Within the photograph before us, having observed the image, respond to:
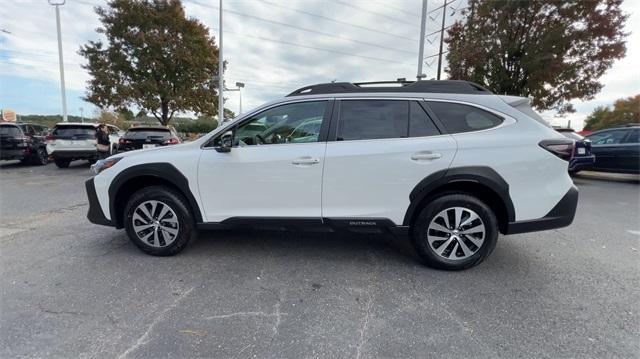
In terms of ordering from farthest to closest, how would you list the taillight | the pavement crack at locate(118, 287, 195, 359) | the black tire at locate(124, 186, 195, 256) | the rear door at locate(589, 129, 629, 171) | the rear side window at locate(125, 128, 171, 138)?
the rear side window at locate(125, 128, 171, 138) → the rear door at locate(589, 129, 629, 171) → the black tire at locate(124, 186, 195, 256) → the taillight → the pavement crack at locate(118, 287, 195, 359)

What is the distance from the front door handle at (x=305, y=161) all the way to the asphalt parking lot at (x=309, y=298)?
3.61ft

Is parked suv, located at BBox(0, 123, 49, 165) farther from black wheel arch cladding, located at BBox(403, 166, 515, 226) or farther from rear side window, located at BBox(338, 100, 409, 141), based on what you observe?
black wheel arch cladding, located at BBox(403, 166, 515, 226)

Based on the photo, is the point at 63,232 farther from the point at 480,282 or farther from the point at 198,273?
the point at 480,282

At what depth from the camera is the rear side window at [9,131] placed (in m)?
10.1

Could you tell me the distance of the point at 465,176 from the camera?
115 inches

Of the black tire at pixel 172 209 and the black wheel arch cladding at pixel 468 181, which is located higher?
the black wheel arch cladding at pixel 468 181

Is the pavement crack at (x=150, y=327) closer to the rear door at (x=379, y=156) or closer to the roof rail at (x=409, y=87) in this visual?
the rear door at (x=379, y=156)

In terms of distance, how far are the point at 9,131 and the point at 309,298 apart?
13.2 metres

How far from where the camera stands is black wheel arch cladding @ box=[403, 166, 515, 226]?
Answer: 9.55 ft

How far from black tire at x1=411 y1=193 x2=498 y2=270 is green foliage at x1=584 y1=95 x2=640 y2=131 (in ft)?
177

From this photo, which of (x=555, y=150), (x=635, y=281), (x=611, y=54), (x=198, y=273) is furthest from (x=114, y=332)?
(x=611, y=54)

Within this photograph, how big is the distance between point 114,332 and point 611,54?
55.8 ft

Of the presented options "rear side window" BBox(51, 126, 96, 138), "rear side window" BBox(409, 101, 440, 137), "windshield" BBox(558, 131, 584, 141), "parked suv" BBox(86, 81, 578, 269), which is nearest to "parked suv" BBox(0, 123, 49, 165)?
"rear side window" BBox(51, 126, 96, 138)

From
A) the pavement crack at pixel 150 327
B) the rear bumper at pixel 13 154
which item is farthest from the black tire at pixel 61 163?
the pavement crack at pixel 150 327
